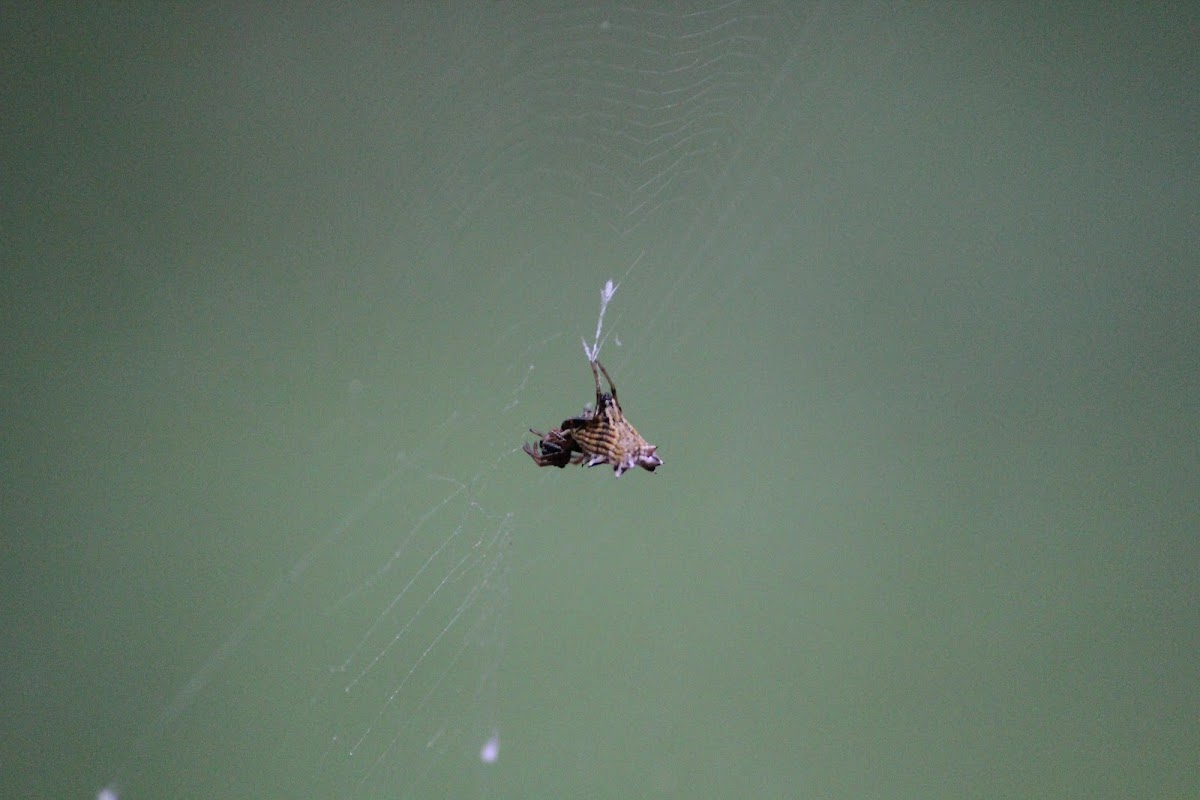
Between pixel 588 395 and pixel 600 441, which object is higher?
pixel 588 395

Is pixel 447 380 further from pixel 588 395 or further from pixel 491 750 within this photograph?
pixel 491 750

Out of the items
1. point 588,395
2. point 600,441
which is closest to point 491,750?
point 588,395

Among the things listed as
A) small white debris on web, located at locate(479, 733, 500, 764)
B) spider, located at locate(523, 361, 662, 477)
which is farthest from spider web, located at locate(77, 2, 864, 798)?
spider, located at locate(523, 361, 662, 477)

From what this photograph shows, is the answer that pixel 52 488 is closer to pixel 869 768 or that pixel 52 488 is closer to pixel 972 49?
pixel 869 768

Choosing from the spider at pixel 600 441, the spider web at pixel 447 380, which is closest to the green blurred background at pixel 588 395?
the spider web at pixel 447 380

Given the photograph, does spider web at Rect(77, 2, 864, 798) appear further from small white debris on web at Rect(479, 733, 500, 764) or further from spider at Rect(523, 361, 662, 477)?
spider at Rect(523, 361, 662, 477)

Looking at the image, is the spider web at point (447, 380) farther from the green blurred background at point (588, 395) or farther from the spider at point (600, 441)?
the spider at point (600, 441)

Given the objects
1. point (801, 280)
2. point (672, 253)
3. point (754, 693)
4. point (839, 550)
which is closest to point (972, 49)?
point (801, 280)

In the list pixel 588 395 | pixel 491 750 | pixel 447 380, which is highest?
pixel 588 395
